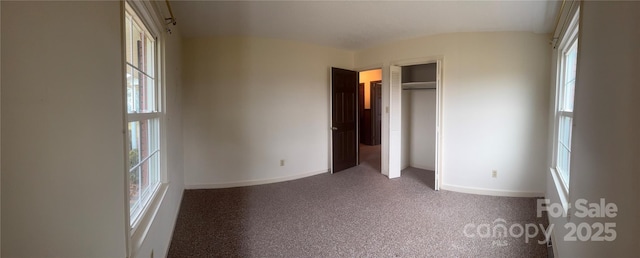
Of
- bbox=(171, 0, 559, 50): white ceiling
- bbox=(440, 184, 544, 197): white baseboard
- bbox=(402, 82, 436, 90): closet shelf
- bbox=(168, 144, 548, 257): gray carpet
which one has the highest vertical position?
bbox=(171, 0, 559, 50): white ceiling

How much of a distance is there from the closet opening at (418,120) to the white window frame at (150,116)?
3.74m

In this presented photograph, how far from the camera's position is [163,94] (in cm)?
245

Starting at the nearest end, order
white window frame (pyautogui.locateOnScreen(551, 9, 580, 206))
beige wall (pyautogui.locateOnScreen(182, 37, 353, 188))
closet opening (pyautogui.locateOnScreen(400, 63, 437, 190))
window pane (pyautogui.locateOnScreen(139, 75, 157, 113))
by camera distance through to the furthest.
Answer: window pane (pyautogui.locateOnScreen(139, 75, 157, 113))
white window frame (pyautogui.locateOnScreen(551, 9, 580, 206))
beige wall (pyautogui.locateOnScreen(182, 37, 353, 188))
closet opening (pyautogui.locateOnScreen(400, 63, 437, 190))

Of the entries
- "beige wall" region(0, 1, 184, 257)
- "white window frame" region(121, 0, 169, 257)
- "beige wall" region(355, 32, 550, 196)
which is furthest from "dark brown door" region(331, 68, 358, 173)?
"beige wall" region(0, 1, 184, 257)

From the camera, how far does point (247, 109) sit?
4.11 meters

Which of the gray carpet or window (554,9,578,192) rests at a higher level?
window (554,9,578,192)

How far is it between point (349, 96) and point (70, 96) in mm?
4462

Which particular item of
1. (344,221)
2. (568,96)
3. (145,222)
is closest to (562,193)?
(568,96)

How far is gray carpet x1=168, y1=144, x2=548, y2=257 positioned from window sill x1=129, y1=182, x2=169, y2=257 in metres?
0.52

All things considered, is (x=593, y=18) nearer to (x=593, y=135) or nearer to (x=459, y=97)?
(x=593, y=135)

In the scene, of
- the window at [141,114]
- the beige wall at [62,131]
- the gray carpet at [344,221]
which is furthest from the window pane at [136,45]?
the gray carpet at [344,221]

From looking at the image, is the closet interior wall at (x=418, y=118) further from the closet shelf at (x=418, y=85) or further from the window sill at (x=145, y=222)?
the window sill at (x=145, y=222)

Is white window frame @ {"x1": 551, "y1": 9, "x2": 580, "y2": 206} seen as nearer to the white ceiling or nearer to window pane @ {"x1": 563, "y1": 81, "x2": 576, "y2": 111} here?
window pane @ {"x1": 563, "y1": 81, "x2": 576, "y2": 111}

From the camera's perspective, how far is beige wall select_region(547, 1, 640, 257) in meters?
0.86
